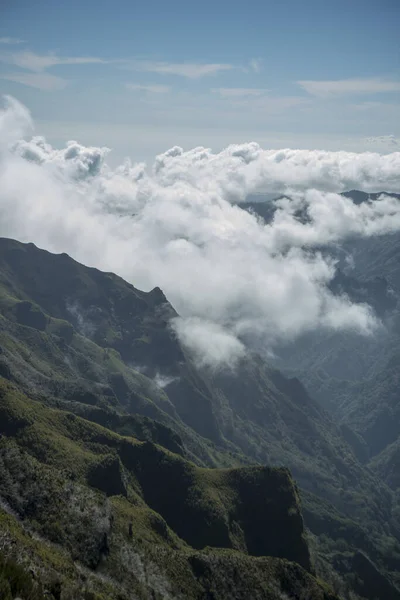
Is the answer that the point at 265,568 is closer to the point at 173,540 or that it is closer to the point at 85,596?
the point at 173,540

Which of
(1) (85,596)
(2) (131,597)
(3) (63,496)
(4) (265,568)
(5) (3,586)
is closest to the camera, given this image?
(5) (3,586)

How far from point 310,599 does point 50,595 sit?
132 metres

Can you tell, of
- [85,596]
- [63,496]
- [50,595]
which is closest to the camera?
[50,595]

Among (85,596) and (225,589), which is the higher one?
(85,596)

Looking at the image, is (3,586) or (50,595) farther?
(50,595)

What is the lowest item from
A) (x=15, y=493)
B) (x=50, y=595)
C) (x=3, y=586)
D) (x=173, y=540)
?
(x=173, y=540)

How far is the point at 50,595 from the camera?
6806 cm

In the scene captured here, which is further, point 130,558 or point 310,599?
point 310,599

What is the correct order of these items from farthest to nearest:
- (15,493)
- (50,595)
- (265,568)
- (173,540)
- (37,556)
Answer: (173,540) < (265,568) < (15,493) < (37,556) < (50,595)

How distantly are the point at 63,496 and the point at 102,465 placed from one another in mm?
49526

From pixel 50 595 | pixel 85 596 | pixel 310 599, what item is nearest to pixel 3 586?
pixel 50 595

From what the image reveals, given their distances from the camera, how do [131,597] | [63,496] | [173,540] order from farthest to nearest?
[173,540]
[63,496]
[131,597]

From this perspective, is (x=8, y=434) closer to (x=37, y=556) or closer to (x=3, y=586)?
(x=37, y=556)

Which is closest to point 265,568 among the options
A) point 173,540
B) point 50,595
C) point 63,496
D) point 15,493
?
point 173,540
